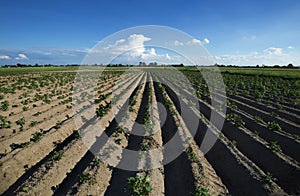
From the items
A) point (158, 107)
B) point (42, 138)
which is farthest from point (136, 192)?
point (158, 107)

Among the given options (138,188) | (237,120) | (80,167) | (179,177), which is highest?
(237,120)

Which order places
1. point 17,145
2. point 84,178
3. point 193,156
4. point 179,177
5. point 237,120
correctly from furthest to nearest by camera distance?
point 237,120 → point 17,145 → point 193,156 → point 179,177 → point 84,178

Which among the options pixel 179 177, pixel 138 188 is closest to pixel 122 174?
pixel 138 188

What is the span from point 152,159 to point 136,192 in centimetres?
226

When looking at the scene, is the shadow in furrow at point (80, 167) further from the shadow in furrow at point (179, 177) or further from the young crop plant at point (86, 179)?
the shadow in furrow at point (179, 177)

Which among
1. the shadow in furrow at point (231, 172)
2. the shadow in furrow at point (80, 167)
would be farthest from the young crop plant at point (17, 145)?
the shadow in furrow at point (231, 172)

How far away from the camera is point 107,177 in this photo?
6840 millimetres

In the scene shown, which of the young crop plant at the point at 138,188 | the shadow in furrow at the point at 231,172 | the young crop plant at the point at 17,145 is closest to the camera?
the young crop plant at the point at 138,188

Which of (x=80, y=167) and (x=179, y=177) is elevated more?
(x=179, y=177)

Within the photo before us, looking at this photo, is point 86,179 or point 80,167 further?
point 80,167

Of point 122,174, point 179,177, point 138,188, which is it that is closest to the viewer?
point 138,188

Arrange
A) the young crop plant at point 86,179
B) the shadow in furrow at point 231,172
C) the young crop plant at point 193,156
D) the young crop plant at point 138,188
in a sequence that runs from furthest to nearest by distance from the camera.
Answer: the young crop plant at point 193,156, the young crop plant at point 86,179, the shadow in furrow at point 231,172, the young crop plant at point 138,188

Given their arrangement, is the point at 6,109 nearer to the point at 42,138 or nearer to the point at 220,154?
the point at 42,138

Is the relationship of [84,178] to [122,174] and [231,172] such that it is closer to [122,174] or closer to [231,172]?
[122,174]
